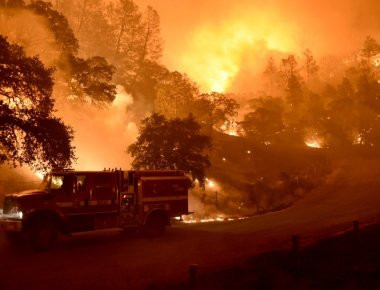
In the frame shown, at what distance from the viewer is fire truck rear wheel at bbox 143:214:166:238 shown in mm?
17828

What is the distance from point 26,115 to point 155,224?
25.5 feet

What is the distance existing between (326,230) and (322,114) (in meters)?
56.2

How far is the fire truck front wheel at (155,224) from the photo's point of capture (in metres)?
17.8

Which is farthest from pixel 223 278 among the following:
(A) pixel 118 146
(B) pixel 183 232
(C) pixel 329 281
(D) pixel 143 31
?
(D) pixel 143 31

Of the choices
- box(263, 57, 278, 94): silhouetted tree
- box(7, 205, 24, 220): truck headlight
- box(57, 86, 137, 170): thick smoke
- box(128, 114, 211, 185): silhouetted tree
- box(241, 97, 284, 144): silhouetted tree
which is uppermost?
box(263, 57, 278, 94): silhouetted tree

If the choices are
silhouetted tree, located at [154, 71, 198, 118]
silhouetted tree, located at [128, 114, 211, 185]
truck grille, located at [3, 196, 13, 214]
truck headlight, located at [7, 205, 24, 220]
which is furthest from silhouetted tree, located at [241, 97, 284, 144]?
truck headlight, located at [7, 205, 24, 220]

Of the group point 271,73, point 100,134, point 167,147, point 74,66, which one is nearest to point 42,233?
point 167,147

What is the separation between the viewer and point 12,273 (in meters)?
11.5

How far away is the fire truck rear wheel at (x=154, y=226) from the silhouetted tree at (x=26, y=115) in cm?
577

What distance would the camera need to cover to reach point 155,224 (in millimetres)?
18016

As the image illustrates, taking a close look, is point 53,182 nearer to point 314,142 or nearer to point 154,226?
point 154,226

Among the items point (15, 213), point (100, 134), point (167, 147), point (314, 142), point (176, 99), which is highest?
point (176, 99)

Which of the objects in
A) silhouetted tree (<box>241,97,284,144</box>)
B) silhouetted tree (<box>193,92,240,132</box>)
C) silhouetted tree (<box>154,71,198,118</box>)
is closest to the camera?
silhouetted tree (<box>154,71,198,118</box>)

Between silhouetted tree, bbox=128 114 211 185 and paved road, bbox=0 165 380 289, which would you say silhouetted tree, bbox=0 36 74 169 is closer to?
paved road, bbox=0 165 380 289
